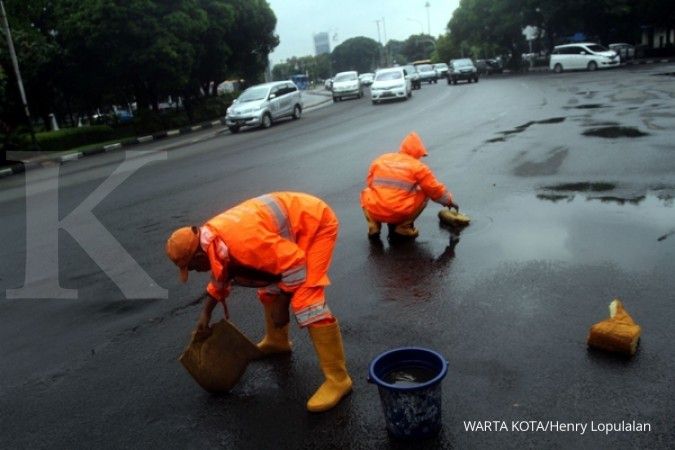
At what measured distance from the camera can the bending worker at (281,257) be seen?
3.18 meters

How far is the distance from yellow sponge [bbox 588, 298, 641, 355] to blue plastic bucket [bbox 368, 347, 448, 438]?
126cm

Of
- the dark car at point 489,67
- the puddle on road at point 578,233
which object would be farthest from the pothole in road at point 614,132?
the dark car at point 489,67

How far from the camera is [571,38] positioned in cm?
5234

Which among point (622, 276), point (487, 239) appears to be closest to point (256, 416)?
point (622, 276)

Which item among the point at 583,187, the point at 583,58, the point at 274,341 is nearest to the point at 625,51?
the point at 583,58

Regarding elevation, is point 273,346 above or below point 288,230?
below

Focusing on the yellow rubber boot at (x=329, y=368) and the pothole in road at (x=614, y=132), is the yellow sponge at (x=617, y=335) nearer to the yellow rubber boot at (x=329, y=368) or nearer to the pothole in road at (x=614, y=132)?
the yellow rubber boot at (x=329, y=368)

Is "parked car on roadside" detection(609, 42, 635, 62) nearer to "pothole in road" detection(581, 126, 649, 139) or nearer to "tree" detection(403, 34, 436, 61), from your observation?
"pothole in road" detection(581, 126, 649, 139)

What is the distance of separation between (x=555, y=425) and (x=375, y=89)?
26.6m

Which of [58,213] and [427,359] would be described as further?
[58,213]

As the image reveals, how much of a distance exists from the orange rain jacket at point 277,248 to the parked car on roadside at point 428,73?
4724 cm

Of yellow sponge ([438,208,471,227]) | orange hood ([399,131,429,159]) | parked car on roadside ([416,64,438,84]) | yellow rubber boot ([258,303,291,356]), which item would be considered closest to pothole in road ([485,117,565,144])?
yellow sponge ([438,208,471,227])

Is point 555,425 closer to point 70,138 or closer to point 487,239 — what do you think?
point 487,239

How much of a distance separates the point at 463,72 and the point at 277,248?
126ft
